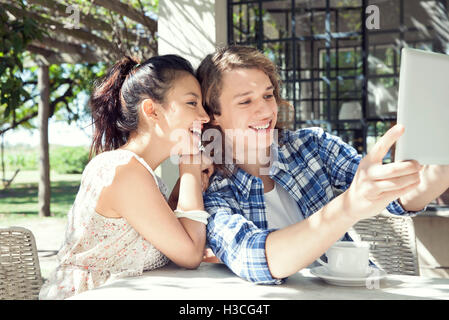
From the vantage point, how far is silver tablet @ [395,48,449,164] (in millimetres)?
1008

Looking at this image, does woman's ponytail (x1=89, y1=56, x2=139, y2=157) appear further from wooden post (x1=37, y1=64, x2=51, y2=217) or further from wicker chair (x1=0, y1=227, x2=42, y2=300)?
wooden post (x1=37, y1=64, x2=51, y2=217)

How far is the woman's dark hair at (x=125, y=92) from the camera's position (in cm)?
171

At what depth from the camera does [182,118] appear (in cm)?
167

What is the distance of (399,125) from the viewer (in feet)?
3.26

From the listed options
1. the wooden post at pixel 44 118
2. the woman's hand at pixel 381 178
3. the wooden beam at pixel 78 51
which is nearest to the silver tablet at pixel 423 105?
the woman's hand at pixel 381 178

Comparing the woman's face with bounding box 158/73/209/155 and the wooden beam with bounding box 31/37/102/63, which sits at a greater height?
the wooden beam with bounding box 31/37/102/63

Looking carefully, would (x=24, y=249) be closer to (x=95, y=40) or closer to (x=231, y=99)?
(x=231, y=99)

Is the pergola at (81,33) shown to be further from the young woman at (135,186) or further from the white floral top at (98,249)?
the white floral top at (98,249)

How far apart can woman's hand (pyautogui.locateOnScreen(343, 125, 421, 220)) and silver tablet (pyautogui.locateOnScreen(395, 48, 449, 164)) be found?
0.11 ft

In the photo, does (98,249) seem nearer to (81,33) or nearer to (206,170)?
(206,170)

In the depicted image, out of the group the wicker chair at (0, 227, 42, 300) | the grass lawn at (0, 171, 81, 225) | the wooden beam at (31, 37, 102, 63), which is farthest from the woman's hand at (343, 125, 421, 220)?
the grass lawn at (0, 171, 81, 225)

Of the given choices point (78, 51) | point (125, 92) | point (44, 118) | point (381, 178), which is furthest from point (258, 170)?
point (44, 118)

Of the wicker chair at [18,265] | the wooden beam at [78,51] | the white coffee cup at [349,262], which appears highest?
the wooden beam at [78,51]

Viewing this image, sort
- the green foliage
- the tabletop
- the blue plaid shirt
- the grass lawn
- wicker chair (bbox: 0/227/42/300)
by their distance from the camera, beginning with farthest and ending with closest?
the green foliage
the grass lawn
wicker chair (bbox: 0/227/42/300)
the blue plaid shirt
the tabletop
